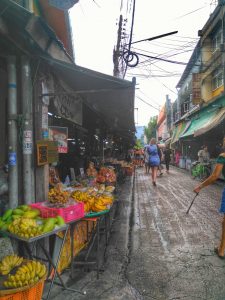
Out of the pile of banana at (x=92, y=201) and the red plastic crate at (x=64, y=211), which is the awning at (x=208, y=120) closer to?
the pile of banana at (x=92, y=201)

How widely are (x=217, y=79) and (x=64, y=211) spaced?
1900 cm

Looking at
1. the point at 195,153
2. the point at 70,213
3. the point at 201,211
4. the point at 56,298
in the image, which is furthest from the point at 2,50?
the point at 195,153

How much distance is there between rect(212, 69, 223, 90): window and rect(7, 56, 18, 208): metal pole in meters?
17.6

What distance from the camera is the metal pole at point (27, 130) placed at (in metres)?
4.12

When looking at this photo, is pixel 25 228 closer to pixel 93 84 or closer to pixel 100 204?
pixel 100 204

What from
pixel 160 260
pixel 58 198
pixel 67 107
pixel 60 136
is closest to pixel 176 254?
pixel 160 260

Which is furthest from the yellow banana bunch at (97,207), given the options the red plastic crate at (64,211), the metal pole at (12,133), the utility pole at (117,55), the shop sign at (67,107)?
the utility pole at (117,55)

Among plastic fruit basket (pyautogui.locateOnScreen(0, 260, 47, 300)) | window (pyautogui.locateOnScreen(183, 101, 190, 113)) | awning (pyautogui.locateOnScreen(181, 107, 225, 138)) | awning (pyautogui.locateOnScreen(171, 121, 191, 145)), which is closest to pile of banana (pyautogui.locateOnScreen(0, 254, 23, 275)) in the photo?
plastic fruit basket (pyautogui.locateOnScreen(0, 260, 47, 300))

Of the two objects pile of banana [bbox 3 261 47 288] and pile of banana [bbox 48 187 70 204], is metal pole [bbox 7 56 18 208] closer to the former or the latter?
pile of banana [bbox 48 187 70 204]

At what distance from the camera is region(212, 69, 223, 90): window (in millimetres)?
19461

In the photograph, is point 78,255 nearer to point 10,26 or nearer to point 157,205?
point 10,26

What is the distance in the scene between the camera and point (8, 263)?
124 inches

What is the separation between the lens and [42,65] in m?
4.72

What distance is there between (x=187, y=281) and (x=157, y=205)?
547 cm
